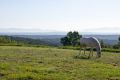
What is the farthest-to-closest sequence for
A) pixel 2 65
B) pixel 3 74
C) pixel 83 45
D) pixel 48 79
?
pixel 83 45, pixel 2 65, pixel 3 74, pixel 48 79

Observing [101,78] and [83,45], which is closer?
[101,78]

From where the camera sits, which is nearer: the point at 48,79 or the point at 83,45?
the point at 48,79

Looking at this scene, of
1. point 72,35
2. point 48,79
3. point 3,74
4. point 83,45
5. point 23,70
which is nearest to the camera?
point 48,79

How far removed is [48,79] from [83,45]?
14378 millimetres

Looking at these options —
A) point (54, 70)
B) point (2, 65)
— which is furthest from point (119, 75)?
point (2, 65)

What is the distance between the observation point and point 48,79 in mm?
14328

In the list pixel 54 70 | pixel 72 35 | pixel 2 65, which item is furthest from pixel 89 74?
pixel 72 35

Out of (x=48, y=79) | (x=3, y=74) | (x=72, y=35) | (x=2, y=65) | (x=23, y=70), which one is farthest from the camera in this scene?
(x=72, y=35)

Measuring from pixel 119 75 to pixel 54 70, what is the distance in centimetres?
331

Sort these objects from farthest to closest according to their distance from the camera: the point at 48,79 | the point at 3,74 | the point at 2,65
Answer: the point at 2,65 < the point at 3,74 < the point at 48,79

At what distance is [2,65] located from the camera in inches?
697

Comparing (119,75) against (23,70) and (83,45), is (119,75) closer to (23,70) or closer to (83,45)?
(23,70)

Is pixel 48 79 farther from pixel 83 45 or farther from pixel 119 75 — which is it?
pixel 83 45

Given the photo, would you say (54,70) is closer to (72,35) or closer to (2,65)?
(2,65)
